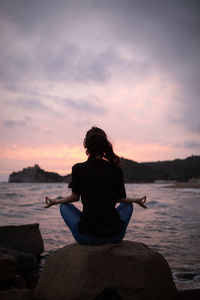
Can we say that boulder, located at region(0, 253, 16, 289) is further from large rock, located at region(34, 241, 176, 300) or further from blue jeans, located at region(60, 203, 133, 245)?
blue jeans, located at region(60, 203, 133, 245)

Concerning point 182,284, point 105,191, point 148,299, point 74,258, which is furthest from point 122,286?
point 182,284

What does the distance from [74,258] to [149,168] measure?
181539 mm

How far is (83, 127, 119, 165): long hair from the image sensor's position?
132 inches

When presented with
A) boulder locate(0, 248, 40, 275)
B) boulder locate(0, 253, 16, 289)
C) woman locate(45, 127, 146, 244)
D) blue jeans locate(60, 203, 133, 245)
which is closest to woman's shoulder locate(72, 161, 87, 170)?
woman locate(45, 127, 146, 244)

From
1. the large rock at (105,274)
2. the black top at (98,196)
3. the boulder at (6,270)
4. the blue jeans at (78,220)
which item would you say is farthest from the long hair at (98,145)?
the boulder at (6,270)

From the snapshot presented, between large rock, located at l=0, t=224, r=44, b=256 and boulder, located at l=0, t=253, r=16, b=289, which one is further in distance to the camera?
large rock, located at l=0, t=224, r=44, b=256

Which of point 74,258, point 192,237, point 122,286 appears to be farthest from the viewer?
point 192,237

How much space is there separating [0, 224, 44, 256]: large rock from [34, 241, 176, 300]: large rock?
2.87 m

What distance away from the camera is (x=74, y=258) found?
9.86 feet

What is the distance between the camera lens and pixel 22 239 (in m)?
5.79

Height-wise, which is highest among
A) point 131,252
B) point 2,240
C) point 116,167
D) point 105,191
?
point 116,167

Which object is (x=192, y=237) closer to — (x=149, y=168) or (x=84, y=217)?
(x=84, y=217)

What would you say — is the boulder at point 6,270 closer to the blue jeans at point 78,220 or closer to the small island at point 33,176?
the blue jeans at point 78,220

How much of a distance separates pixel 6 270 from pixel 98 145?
239cm
